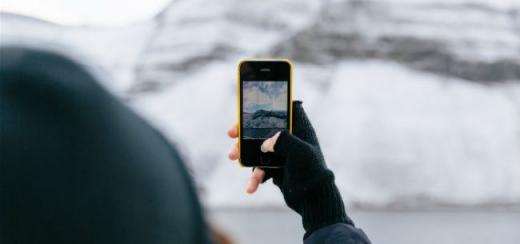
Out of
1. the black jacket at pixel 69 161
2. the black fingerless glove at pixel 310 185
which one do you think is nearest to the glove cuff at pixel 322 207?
the black fingerless glove at pixel 310 185

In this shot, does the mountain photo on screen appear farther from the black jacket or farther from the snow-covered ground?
the snow-covered ground

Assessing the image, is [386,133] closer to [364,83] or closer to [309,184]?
[364,83]

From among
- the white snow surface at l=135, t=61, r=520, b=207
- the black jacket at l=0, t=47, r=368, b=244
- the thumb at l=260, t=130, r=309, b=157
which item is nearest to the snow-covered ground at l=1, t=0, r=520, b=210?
the white snow surface at l=135, t=61, r=520, b=207

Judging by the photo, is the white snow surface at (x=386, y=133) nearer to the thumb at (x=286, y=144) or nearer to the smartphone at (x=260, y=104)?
the smartphone at (x=260, y=104)

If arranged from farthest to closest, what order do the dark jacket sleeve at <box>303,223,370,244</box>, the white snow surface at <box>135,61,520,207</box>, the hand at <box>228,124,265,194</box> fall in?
the white snow surface at <box>135,61,520,207</box> → the hand at <box>228,124,265,194</box> → the dark jacket sleeve at <box>303,223,370,244</box>

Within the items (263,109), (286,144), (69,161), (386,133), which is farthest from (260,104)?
(386,133)

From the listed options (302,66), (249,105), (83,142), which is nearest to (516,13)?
(302,66)

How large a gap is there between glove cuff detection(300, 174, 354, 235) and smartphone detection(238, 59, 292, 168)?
96mm

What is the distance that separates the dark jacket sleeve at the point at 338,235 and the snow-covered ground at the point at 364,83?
2399 millimetres

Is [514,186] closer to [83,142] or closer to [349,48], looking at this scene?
[349,48]

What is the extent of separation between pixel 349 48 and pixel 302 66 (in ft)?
0.85

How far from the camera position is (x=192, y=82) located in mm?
3381

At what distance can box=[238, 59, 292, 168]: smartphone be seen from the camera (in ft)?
2.15

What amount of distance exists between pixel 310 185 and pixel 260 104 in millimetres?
158
